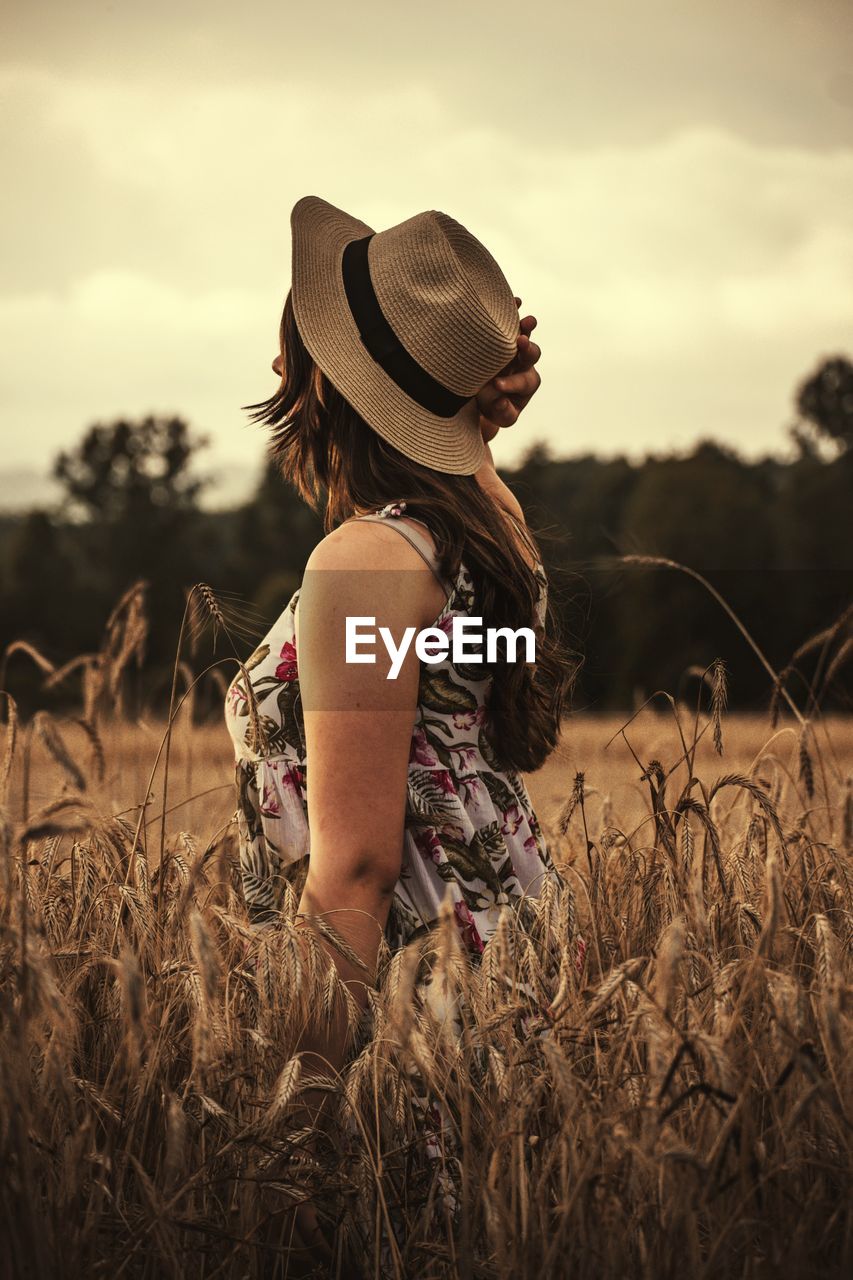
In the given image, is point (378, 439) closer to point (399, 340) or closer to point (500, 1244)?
point (399, 340)

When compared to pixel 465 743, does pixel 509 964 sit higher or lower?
lower

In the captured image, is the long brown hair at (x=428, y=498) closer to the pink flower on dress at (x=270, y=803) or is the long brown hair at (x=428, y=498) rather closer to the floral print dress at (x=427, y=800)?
the floral print dress at (x=427, y=800)

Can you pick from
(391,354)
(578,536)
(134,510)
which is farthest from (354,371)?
(134,510)

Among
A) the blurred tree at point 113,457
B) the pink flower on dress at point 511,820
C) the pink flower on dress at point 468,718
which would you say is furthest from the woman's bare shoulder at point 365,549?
the blurred tree at point 113,457

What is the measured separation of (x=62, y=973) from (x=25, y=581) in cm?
5190

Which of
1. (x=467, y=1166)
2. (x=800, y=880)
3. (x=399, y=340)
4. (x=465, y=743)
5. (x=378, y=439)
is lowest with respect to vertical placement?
(x=467, y=1166)

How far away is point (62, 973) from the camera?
2.10m

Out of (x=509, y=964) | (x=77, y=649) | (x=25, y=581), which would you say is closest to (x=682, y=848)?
(x=509, y=964)

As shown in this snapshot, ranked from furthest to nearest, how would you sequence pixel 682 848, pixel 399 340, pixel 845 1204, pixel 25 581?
pixel 25 581 < pixel 682 848 < pixel 399 340 < pixel 845 1204

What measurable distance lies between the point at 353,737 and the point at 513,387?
3.01ft

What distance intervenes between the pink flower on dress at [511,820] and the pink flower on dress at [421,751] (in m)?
0.22

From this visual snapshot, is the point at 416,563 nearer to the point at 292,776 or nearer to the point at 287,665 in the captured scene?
the point at 287,665

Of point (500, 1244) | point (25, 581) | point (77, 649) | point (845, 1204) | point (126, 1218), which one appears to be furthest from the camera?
point (25, 581)

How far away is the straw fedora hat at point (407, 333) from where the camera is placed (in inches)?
80.7
